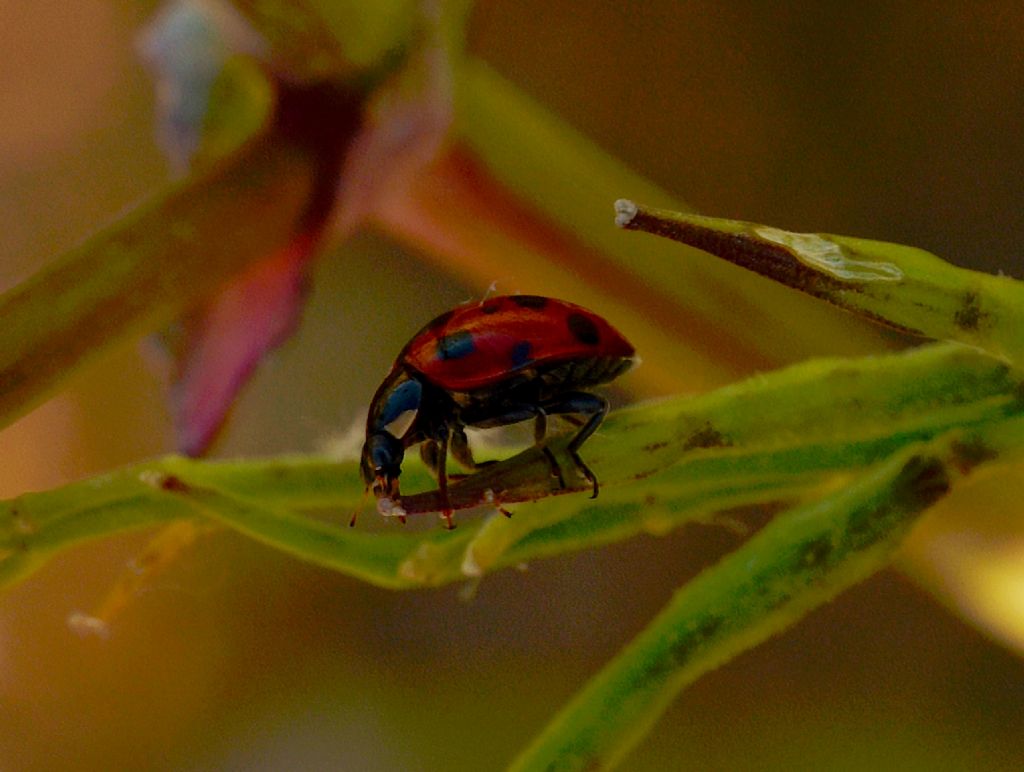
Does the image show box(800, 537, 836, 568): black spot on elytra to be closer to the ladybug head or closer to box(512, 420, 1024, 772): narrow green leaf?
box(512, 420, 1024, 772): narrow green leaf

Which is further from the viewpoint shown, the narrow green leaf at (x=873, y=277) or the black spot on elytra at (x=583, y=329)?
the black spot on elytra at (x=583, y=329)

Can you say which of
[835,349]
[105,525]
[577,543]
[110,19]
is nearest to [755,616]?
[577,543]

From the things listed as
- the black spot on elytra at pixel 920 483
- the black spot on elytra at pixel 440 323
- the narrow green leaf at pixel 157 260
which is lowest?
the black spot on elytra at pixel 920 483

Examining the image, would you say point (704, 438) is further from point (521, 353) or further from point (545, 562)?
point (545, 562)

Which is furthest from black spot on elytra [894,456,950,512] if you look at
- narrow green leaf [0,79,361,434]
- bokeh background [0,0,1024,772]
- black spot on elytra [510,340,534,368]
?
bokeh background [0,0,1024,772]

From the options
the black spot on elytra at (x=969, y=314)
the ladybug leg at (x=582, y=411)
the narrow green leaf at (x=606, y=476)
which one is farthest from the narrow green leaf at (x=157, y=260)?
the black spot on elytra at (x=969, y=314)

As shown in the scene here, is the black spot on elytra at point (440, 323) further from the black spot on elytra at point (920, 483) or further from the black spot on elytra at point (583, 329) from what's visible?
the black spot on elytra at point (920, 483)
